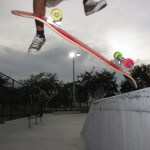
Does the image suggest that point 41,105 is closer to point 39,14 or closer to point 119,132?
point 39,14

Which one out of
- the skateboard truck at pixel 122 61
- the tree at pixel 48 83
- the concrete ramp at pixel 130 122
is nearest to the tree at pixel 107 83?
the tree at pixel 48 83

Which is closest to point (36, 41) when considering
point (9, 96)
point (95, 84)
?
point (9, 96)

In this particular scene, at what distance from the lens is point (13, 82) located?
398 inches

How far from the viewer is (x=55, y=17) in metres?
5.73

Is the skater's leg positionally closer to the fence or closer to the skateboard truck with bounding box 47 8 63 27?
the skateboard truck with bounding box 47 8 63 27

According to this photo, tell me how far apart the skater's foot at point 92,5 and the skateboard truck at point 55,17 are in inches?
57.8

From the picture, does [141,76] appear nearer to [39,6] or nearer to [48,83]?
A: [48,83]

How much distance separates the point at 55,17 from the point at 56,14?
100mm

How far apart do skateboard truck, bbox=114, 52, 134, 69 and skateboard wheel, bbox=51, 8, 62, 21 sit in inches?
129

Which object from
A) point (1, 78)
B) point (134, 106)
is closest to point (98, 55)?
point (1, 78)

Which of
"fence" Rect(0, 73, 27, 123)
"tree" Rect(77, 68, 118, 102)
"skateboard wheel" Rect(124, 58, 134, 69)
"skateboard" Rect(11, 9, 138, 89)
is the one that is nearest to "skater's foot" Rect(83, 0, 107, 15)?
"skateboard" Rect(11, 9, 138, 89)

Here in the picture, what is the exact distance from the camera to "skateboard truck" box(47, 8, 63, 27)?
5621 millimetres

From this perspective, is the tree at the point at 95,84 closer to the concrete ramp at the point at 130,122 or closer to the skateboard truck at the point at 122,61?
the skateboard truck at the point at 122,61

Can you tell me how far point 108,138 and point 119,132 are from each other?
1.33ft
